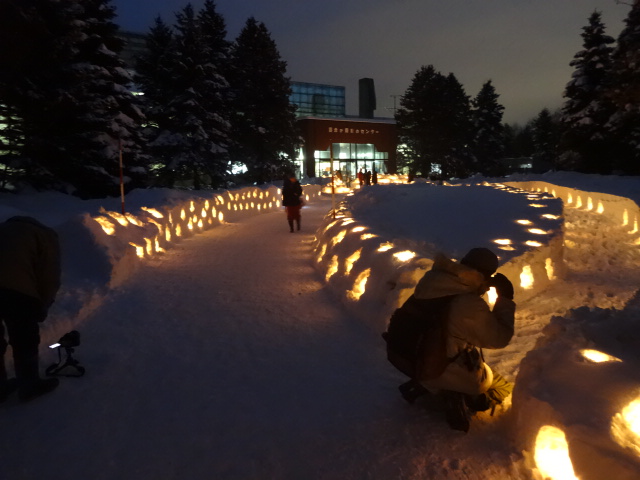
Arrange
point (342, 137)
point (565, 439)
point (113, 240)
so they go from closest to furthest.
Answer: point (565, 439), point (113, 240), point (342, 137)

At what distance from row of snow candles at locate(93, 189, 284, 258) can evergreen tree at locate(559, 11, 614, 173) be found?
22395 millimetres

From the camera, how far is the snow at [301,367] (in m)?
3.07

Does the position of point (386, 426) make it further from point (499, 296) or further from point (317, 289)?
point (317, 289)

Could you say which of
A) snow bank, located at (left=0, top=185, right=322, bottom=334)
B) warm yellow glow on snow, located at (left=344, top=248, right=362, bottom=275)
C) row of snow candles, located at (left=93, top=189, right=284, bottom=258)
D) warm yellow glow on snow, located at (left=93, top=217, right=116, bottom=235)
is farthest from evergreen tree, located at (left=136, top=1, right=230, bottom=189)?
warm yellow glow on snow, located at (left=344, top=248, right=362, bottom=275)

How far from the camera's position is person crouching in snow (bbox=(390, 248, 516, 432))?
3.25 meters

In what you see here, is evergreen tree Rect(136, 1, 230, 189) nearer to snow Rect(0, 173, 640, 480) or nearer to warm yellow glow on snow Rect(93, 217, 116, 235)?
snow Rect(0, 173, 640, 480)

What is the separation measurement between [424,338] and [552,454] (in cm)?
101

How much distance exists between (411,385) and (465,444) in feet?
2.12

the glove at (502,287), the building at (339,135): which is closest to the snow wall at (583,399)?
the glove at (502,287)

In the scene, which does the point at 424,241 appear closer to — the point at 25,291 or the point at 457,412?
the point at 457,412

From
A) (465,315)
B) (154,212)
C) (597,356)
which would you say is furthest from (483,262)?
(154,212)

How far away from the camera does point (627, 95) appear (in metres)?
24.0

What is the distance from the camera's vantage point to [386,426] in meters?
3.64

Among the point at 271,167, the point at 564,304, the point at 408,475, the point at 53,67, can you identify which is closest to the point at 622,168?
the point at 271,167
